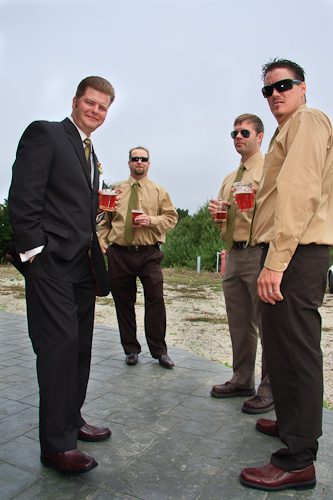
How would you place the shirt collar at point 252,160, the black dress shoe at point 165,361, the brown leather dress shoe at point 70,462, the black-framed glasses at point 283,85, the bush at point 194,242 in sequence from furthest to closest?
the bush at point 194,242 < the black dress shoe at point 165,361 < the shirt collar at point 252,160 < the black-framed glasses at point 283,85 < the brown leather dress shoe at point 70,462

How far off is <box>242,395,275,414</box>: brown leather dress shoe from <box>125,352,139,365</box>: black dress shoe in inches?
60.8

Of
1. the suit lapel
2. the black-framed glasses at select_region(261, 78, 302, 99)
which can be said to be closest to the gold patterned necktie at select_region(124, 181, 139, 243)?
the suit lapel

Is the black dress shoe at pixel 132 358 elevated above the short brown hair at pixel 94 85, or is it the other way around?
the short brown hair at pixel 94 85

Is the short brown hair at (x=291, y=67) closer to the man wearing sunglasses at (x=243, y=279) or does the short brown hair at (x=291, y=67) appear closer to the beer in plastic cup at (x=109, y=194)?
the man wearing sunglasses at (x=243, y=279)

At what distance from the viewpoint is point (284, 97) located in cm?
256

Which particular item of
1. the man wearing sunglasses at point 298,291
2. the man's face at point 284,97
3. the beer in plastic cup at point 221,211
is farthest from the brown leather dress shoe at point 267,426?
the man's face at point 284,97

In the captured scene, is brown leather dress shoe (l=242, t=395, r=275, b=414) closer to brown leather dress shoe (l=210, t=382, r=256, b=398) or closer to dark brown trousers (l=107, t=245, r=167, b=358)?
brown leather dress shoe (l=210, t=382, r=256, b=398)

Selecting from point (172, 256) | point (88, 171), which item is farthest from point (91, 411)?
point (172, 256)

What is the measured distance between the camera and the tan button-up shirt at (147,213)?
482 centimetres

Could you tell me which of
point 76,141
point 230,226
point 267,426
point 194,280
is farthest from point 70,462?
point 194,280

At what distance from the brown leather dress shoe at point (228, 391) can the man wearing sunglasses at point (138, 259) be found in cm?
98

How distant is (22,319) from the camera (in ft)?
23.2

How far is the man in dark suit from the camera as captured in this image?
8.00 ft

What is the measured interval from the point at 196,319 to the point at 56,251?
19.5 feet
